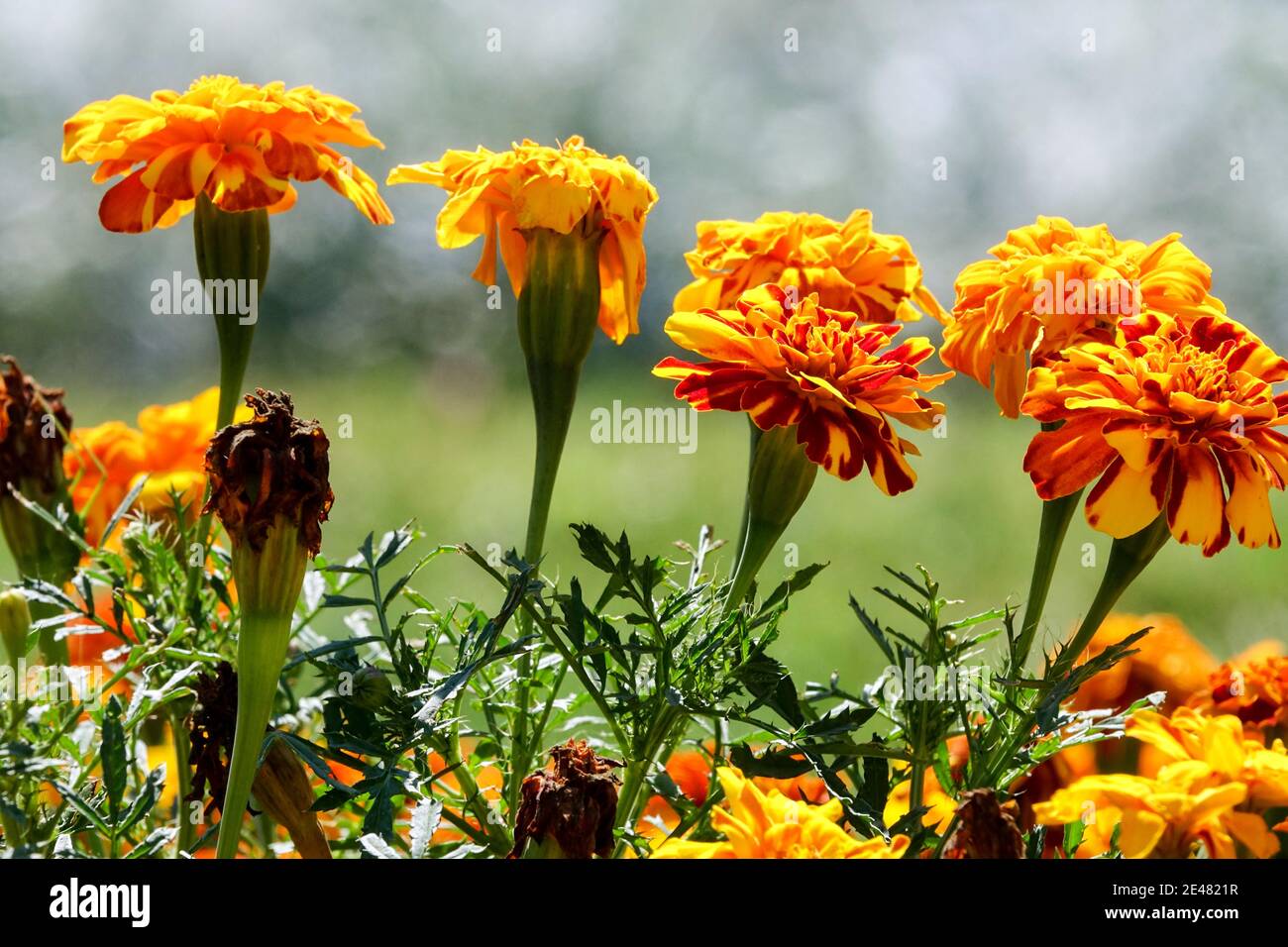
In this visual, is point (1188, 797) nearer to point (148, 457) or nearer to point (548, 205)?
point (548, 205)

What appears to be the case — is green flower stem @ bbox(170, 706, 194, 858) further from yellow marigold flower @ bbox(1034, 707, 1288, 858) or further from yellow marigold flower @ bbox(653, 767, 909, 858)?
yellow marigold flower @ bbox(1034, 707, 1288, 858)

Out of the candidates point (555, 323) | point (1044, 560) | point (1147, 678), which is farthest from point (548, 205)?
point (1147, 678)

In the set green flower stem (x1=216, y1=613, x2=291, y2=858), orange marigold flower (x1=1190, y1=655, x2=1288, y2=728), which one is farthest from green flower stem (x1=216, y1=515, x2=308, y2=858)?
orange marigold flower (x1=1190, y1=655, x2=1288, y2=728)

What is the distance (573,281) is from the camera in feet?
2.22

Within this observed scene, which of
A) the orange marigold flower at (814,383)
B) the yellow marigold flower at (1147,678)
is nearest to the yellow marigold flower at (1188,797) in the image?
the orange marigold flower at (814,383)

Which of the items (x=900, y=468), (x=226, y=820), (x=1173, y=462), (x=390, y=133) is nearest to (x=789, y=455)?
(x=900, y=468)

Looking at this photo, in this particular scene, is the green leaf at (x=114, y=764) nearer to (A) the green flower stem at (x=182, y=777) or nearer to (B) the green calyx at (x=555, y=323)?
(A) the green flower stem at (x=182, y=777)

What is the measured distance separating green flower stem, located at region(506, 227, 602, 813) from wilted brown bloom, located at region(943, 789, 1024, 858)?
245mm

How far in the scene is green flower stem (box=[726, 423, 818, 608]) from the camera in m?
0.63

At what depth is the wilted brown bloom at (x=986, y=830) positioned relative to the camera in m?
0.49

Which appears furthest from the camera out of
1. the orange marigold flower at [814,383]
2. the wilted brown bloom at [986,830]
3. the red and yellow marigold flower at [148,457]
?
the red and yellow marigold flower at [148,457]

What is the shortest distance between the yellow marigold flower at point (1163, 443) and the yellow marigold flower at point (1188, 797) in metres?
0.11

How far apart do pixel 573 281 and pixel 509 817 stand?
0.24 meters
